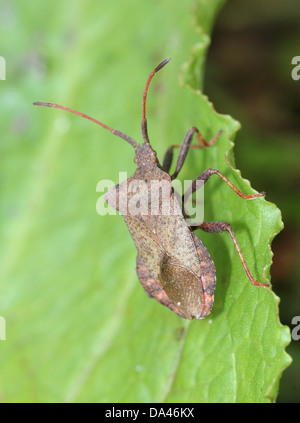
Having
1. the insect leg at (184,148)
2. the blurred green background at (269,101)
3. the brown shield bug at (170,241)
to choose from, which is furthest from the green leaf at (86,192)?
the blurred green background at (269,101)

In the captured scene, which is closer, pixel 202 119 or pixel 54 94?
pixel 202 119

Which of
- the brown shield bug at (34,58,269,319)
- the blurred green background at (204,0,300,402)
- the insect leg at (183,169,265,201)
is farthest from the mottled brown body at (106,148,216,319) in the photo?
the blurred green background at (204,0,300,402)

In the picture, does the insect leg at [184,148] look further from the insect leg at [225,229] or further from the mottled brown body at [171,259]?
the insect leg at [225,229]

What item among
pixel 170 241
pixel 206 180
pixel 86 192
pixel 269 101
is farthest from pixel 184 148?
pixel 269 101

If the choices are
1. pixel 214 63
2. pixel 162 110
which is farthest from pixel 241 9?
pixel 162 110

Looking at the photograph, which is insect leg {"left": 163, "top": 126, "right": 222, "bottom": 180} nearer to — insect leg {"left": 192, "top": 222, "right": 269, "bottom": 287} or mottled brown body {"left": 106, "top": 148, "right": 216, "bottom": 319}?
mottled brown body {"left": 106, "top": 148, "right": 216, "bottom": 319}

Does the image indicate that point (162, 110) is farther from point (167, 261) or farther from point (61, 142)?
point (167, 261)
